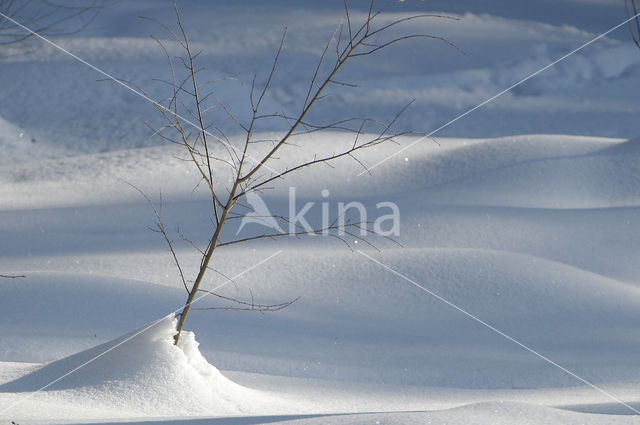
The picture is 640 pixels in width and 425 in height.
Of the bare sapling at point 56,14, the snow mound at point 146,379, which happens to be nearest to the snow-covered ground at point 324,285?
the snow mound at point 146,379

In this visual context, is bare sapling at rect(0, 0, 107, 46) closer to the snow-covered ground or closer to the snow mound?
the snow-covered ground

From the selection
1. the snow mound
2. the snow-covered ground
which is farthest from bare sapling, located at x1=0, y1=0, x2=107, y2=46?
the snow mound

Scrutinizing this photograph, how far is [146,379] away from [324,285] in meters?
1.67

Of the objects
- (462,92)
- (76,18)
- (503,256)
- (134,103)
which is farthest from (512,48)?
(503,256)

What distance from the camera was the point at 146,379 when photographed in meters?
2.02

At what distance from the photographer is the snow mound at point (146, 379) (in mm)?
1983

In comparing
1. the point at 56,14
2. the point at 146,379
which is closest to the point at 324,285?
the point at 146,379

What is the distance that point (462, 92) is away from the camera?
970cm

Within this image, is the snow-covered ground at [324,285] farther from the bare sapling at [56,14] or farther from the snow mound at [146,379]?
the bare sapling at [56,14]

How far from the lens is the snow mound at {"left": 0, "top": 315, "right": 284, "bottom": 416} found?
78.1 inches

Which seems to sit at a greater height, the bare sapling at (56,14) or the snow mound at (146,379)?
the bare sapling at (56,14)

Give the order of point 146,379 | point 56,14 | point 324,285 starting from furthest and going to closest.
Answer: point 56,14 → point 324,285 → point 146,379

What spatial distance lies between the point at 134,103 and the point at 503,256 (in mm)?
5408

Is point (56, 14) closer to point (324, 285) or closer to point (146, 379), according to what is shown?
point (324, 285)
